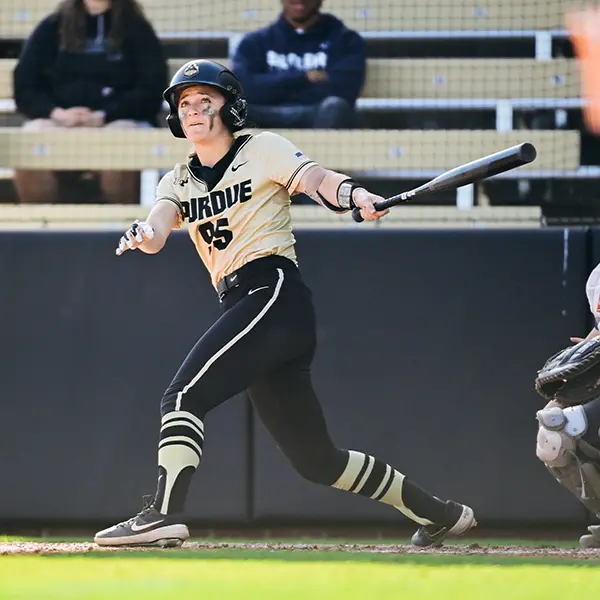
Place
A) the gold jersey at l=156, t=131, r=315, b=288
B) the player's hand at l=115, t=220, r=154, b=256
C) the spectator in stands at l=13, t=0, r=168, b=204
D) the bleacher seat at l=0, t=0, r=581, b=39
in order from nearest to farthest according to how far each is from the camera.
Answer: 1. the player's hand at l=115, t=220, r=154, b=256
2. the gold jersey at l=156, t=131, r=315, b=288
3. the spectator in stands at l=13, t=0, r=168, b=204
4. the bleacher seat at l=0, t=0, r=581, b=39

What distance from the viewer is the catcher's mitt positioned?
15.9 feet

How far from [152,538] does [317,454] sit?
0.72 meters

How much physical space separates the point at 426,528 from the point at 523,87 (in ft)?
11.2

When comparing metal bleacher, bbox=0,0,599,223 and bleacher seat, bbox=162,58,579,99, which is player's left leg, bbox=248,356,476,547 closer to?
metal bleacher, bbox=0,0,599,223

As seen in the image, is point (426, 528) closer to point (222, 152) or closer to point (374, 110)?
point (222, 152)

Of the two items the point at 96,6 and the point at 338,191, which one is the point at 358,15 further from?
the point at 338,191

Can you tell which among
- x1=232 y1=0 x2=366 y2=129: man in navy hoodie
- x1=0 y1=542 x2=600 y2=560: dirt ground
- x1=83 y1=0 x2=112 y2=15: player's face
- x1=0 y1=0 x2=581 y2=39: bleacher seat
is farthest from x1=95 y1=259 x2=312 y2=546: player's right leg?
x1=0 y1=0 x2=581 y2=39: bleacher seat

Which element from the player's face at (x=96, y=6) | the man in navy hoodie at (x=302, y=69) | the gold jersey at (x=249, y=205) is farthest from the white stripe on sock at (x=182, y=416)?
the player's face at (x=96, y=6)

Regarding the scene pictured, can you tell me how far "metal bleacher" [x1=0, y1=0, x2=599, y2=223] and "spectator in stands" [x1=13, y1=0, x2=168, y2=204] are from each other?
0.12 m

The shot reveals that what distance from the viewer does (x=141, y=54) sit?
23.8ft

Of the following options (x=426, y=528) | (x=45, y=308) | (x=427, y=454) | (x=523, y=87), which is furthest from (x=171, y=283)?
(x=523, y=87)

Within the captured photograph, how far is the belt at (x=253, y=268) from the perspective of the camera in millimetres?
4398

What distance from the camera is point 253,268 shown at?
4402mm

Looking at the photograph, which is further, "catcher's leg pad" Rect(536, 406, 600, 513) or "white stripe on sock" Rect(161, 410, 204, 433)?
"catcher's leg pad" Rect(536, 406, 600, 513)
